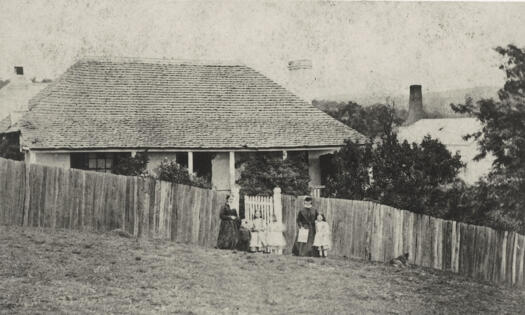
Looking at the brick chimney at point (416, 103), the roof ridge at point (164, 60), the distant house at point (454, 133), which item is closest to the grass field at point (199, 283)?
the roof ridge at point (164, 60)

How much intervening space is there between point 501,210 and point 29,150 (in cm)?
1469

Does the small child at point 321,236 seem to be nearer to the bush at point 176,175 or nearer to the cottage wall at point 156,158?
the bush at point 176,175

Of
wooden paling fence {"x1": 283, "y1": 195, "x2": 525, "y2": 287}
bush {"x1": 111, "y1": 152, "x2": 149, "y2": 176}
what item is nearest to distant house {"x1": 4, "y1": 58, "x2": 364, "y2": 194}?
bush {"x1": 111, "y1": 152, "x2": 149, "y2": 176}

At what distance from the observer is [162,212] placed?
52.5ft

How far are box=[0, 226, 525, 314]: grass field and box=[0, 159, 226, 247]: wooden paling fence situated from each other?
874mm

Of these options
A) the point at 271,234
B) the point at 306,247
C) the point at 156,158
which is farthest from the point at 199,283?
the point at 156,158

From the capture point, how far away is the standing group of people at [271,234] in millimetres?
15359

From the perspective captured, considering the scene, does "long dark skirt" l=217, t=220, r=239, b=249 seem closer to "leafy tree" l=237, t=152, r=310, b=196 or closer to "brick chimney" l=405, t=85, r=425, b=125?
"leafy tree" l=237, t=152, r=310, b=196

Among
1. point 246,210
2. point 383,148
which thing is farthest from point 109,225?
point 383,148

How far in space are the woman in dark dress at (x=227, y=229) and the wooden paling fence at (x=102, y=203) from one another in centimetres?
70

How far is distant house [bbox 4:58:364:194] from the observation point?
74.8ft

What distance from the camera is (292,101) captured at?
86.4 feet

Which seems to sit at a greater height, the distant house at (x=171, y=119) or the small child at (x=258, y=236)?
the distant house at (x=171, y=119)

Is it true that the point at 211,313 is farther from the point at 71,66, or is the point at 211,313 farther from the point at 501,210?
the point at 71,66
